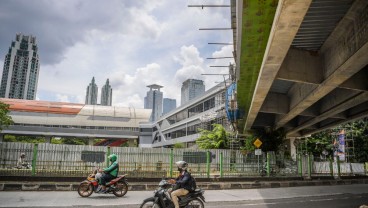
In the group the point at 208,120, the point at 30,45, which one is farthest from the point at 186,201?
the point at 30,45

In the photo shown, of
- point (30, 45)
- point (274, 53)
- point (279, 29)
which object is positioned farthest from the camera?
point (30, 45)

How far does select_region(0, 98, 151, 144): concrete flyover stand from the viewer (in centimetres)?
6681

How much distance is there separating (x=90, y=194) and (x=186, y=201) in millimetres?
5290

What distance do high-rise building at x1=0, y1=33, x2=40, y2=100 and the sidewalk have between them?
180188mm

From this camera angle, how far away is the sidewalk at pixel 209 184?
12891mm

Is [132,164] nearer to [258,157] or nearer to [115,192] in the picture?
[115,192]

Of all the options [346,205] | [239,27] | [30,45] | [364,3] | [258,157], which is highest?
[30,45]

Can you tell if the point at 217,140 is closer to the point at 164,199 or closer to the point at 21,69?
the point at 164,199

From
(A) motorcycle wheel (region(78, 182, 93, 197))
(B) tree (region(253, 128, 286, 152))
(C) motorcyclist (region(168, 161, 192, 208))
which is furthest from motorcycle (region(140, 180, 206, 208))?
(B) tree (region(253, 128, 286, 152))

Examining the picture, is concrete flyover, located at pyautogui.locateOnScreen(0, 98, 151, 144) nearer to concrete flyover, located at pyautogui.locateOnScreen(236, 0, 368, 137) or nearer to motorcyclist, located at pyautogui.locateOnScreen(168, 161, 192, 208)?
concrete flyover, located at pyautogui.locateOnScreen(236, 0, 368, 137)

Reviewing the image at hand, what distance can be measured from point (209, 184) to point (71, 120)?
6219 cm

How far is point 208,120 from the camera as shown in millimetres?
48094

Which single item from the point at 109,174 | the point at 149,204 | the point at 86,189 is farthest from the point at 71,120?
the point at 149,204

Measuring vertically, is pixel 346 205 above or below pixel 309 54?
below
